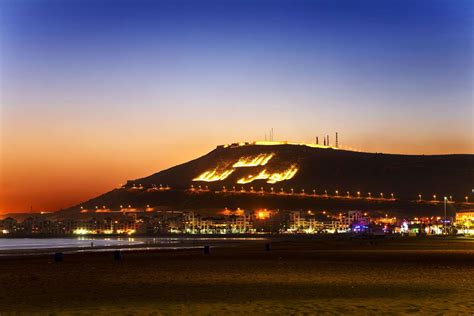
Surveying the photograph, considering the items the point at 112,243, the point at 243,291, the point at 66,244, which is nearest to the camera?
the point at 243,291

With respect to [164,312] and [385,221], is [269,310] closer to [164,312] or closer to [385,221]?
[164,312]

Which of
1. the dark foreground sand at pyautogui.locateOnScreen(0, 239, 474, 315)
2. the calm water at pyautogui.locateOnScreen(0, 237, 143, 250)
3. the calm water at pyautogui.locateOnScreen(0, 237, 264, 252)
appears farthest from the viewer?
the calm water at pyautogui.locateOnScreen(0, 237, 143, 250)

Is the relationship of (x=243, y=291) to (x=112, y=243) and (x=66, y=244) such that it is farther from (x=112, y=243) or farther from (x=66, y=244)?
(x=66, y=244)

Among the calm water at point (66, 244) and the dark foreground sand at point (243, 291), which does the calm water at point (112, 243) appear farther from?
the dark foreground sand at point (243, 291)

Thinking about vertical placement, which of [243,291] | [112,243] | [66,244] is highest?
[243,291]

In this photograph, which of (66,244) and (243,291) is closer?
(243,291)

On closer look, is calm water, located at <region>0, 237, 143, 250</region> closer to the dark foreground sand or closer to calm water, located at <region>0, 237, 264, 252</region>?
calm water, located at <region>0, 237, 264, 252</region>

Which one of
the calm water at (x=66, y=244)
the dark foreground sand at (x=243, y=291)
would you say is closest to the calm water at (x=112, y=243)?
the calm water at (x=66, y=244)

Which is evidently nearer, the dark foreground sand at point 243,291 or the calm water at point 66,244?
the dark foreground sand at point 243,291

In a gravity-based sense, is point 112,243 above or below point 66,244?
above

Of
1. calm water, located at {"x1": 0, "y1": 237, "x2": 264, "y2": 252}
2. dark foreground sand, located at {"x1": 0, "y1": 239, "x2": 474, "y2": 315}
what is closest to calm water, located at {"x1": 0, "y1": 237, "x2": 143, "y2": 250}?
calm water, located at {"x1": 0, "y1": 237, "x2": 264, "y2": 252}

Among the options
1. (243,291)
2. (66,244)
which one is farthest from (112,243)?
(243,291)
